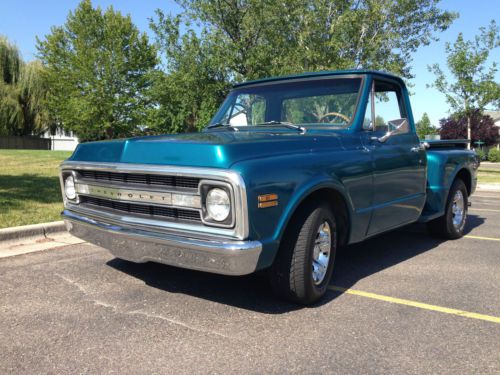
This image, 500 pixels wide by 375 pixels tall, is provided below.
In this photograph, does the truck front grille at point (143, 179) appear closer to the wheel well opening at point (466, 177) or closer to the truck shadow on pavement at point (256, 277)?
the truck shadow on pavement at point (256, 277)

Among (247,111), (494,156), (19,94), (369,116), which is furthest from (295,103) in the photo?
(494,156)

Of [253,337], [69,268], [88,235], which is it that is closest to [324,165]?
[253,337]

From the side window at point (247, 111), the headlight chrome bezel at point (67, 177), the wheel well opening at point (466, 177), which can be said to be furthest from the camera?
the wheel well opening at point (466, 177)

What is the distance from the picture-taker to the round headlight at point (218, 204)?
304 cm

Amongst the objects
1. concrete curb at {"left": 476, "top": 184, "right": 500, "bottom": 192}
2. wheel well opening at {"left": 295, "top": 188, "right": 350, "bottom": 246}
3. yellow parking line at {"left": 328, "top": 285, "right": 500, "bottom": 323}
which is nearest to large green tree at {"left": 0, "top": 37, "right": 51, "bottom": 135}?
concrete curb at {"left": 476, "top": 184, "right": 500, "bottom": 192}

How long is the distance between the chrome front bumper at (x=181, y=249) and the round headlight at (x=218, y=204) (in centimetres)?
17

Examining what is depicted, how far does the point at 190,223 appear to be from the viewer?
3.22m

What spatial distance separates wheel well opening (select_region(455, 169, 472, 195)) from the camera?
6.47 metres

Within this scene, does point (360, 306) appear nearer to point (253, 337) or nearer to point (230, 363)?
point (253, 337)

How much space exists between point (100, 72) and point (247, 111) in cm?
3694

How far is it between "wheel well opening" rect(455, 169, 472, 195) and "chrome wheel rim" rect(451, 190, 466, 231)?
0.23 meters

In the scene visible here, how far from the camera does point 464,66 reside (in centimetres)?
2164

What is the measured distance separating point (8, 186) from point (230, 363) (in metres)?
8.76

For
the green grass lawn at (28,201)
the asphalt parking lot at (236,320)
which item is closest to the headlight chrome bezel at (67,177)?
the asphalt parking lot at (236,320)
